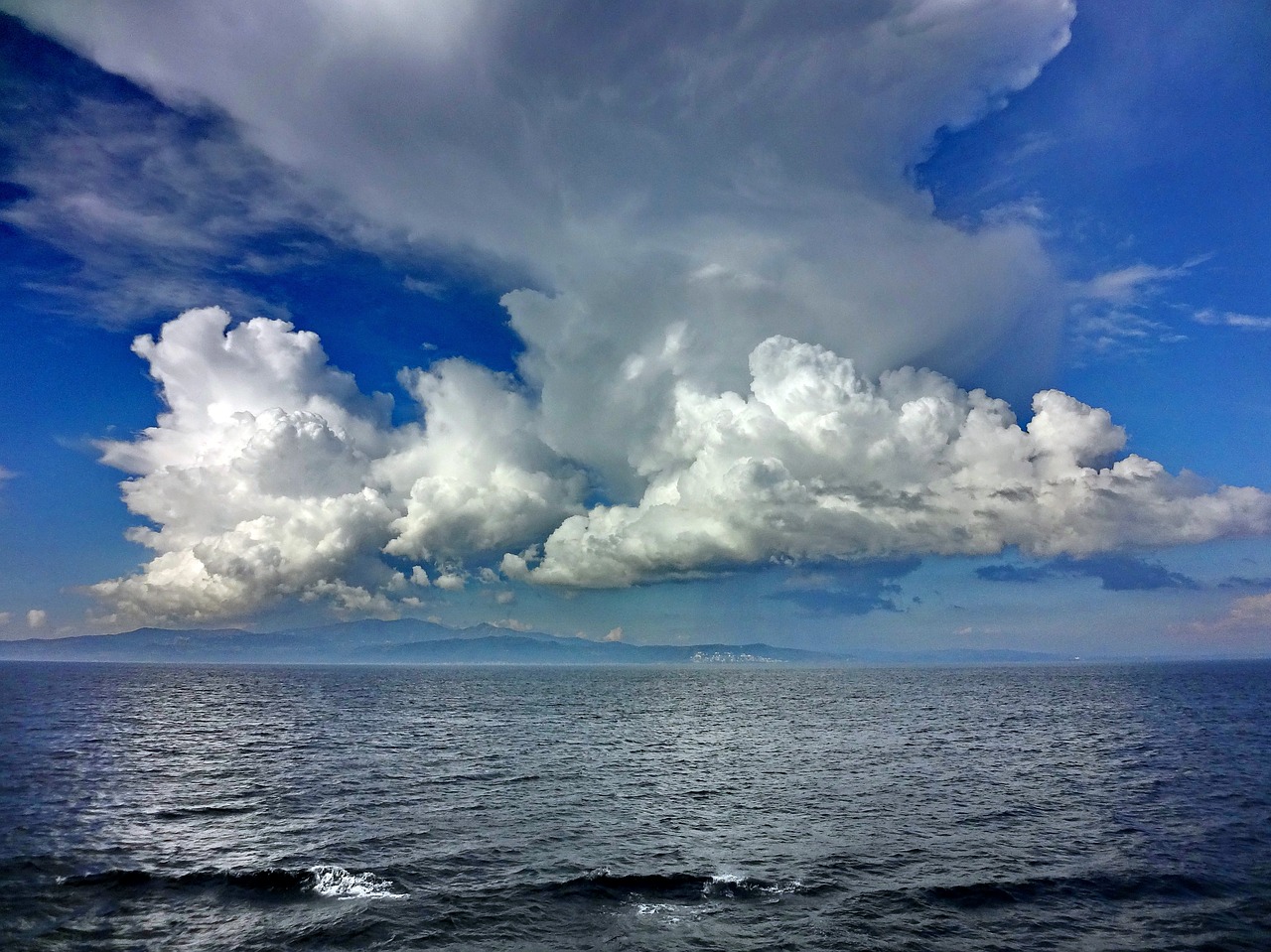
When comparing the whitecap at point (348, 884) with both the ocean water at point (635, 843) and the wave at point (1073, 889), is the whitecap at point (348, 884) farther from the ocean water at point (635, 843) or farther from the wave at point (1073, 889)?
the wave at point (1073, 889)

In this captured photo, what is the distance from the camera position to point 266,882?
38.5m

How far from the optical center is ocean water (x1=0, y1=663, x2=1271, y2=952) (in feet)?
109

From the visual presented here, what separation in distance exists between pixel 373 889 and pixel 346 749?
54337 mm

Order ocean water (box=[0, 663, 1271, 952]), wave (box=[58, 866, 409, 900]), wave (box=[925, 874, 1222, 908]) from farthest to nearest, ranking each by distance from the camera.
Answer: wave (box=[58, 866, 409, 900]) < wave (box=[925, 874, 1222, 908]) < ocean water (box=[0, 663, 1271, 952])

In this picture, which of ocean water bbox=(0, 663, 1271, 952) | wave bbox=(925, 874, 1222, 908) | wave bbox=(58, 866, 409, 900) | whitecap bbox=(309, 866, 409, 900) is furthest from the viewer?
wave bbox=(58, 866, 409, 900)

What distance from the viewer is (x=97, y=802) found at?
183ft

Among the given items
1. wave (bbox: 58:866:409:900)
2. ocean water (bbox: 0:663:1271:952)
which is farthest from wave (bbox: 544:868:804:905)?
wave (bbox: 58:866:409:900)

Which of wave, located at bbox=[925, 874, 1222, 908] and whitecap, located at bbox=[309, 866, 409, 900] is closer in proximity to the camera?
whitecap, located at bbox=[309, 866, 409, 900]

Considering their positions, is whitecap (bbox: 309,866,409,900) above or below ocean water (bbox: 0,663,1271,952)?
above

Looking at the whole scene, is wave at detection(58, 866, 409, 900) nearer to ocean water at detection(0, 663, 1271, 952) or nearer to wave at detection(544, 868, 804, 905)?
ocean water at detection(0, 663, 1271, 952)

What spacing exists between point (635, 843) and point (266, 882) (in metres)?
21.8

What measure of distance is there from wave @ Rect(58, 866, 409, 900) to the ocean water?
A: 20 cm

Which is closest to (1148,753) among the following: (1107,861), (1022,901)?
(1107,861)

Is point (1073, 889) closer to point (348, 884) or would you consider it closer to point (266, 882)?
point (348, 884)
